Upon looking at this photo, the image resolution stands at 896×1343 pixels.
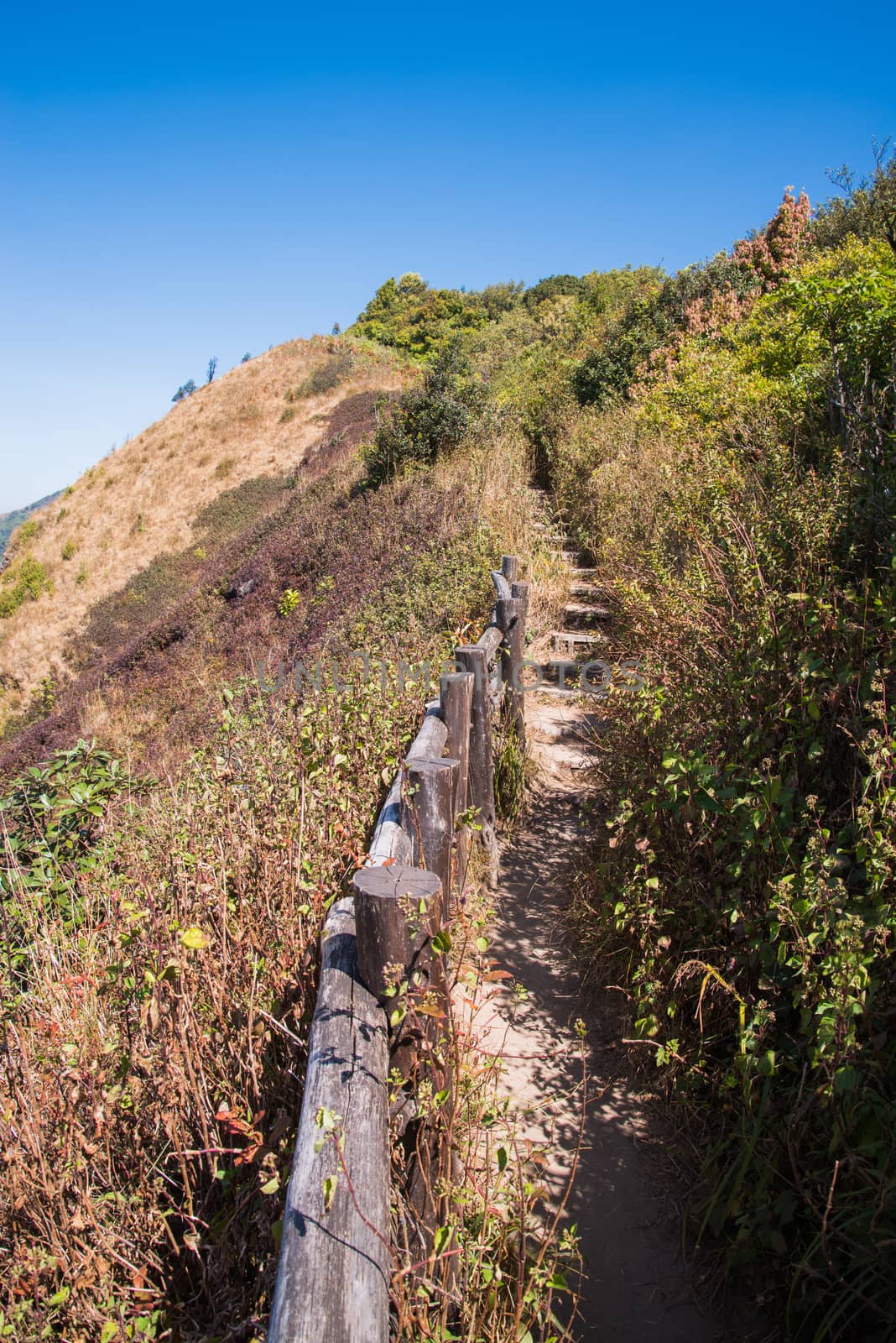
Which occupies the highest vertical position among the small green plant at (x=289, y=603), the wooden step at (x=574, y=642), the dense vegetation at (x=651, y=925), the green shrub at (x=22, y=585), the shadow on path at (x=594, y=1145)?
the green shrub at (x=22, y=585)

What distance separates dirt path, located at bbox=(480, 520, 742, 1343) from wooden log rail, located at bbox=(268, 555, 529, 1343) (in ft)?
2.77

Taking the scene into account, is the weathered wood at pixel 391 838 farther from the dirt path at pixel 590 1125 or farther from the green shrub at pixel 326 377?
the green shrub at pixel 326 377

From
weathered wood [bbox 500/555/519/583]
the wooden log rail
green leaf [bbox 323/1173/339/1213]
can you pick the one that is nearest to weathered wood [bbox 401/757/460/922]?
the wooden log rail

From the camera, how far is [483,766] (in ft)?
13.6

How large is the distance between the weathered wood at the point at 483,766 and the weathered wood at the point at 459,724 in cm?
50

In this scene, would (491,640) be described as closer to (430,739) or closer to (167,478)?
(430,739)

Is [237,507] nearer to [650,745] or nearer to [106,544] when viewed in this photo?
[106,544]

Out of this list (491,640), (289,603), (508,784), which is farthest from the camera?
(289,603)

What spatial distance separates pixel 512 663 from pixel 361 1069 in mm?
3541

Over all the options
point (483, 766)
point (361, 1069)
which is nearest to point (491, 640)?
point (483, 766)

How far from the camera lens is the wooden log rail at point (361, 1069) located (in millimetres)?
1160

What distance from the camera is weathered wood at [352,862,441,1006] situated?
167 centimetres

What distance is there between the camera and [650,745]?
140 inches

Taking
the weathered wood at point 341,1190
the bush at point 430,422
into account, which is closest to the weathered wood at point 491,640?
the weathered wood at point 341,1190
